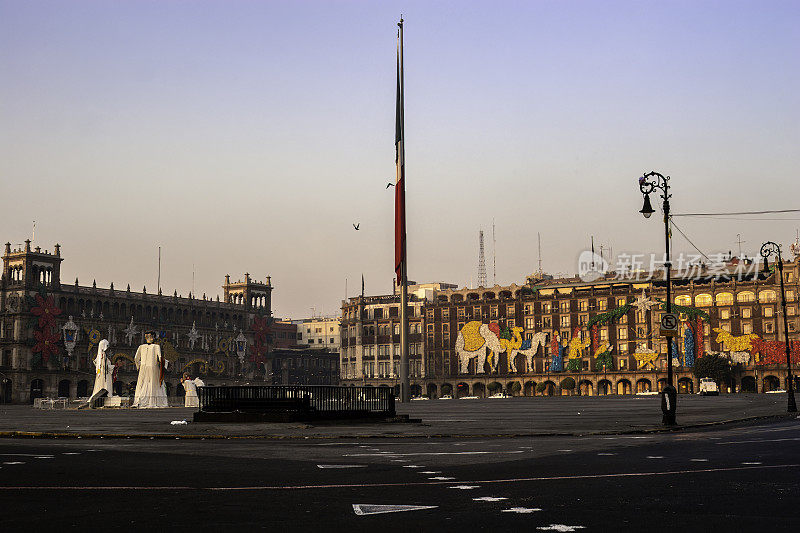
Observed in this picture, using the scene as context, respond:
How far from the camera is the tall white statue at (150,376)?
64938 mm

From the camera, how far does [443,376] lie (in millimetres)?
159000

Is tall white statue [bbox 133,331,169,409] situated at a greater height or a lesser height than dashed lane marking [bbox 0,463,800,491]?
greater

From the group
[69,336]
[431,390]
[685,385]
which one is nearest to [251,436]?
[69,336]

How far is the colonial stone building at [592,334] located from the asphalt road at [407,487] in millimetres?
122097

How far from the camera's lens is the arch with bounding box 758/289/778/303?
13312 cm

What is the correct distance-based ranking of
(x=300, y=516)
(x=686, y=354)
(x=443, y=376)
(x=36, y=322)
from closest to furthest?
(x=300, y=516)
(x=36, y=322)
(x=686, y=354)
(x=443, y=376)

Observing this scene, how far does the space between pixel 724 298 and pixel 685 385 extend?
1392 centimetres

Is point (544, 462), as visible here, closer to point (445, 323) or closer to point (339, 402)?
point (339, 402)

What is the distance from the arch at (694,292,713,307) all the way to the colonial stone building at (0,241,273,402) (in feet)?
239

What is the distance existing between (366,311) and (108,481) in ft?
529

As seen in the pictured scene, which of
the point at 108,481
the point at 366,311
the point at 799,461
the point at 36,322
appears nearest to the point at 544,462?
the point at 799,461

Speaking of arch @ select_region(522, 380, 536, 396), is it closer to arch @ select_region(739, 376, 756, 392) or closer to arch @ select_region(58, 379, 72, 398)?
arch @ select_region(739, 376, 756, 392)

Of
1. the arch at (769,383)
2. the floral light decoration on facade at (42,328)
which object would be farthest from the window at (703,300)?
the floral light decoration on facade at (42,328)

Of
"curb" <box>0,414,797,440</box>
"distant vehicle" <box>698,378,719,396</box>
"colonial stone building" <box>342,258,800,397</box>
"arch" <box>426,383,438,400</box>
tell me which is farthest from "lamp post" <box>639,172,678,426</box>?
"arch" <box>426,383,438,400</box>
